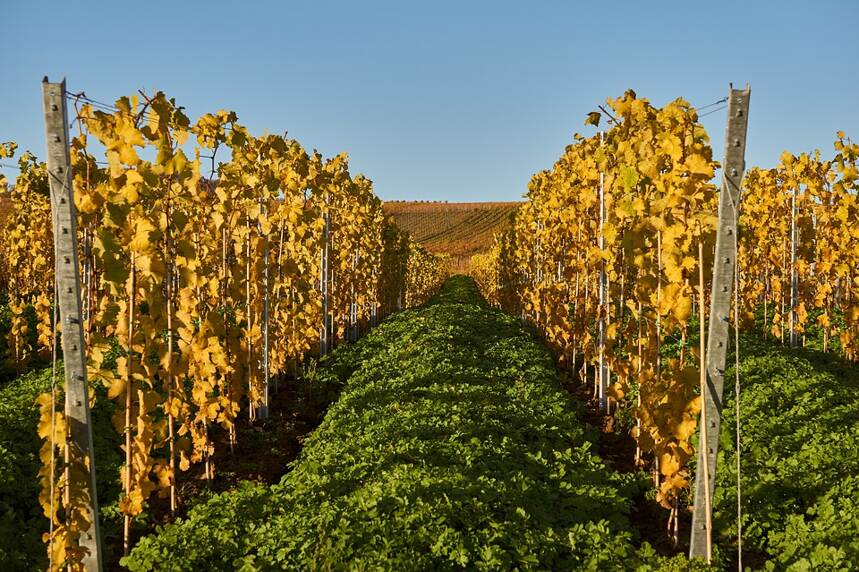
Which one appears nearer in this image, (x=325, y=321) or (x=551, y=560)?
(x=551, y=560)

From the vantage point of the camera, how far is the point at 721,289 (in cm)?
427

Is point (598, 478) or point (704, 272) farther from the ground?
point (704, 272)

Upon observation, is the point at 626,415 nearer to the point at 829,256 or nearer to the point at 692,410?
the point at 692,410

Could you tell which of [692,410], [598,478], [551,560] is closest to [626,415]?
[598,478]

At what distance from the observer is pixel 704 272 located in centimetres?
512

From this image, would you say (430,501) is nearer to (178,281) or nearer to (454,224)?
(178,281)

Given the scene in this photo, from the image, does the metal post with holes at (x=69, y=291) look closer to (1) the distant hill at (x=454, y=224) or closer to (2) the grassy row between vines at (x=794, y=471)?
(2) the grassy row between vines at (x=794, y=471)

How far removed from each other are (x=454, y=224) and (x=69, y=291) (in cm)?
11474

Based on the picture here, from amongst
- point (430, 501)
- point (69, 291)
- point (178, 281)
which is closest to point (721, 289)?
point (430, 501)

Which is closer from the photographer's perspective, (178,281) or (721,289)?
(721,289)

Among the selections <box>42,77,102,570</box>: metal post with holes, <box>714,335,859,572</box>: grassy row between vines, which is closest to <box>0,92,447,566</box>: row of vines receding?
<box>42,77,102,570</box>: metal post with holes

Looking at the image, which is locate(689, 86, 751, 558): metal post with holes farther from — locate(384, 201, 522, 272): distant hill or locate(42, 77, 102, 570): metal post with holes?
locate(384, 201, 522, 272): distant hill

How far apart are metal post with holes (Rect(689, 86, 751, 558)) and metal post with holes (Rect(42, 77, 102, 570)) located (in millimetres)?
4319

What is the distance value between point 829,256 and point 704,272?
389 inches
